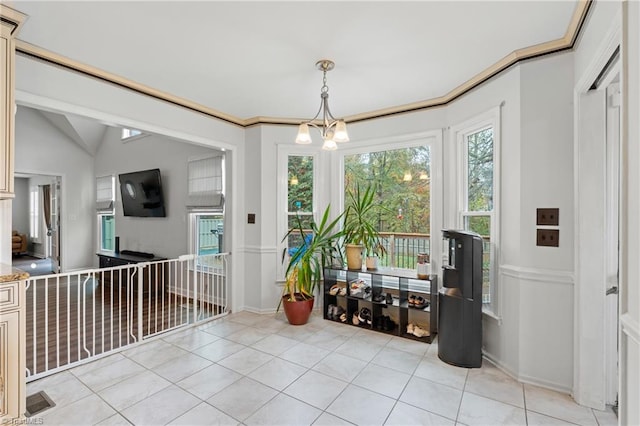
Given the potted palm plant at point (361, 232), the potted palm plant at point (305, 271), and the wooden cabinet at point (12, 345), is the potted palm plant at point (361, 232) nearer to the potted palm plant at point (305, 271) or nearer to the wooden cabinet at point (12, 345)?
the potted palm plant at point (305, 271)

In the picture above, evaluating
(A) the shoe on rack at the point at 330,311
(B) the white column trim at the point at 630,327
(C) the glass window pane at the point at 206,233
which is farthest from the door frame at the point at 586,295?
(C) the glass window pane at the point at 206,233

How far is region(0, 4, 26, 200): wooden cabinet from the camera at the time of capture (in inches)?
73.7

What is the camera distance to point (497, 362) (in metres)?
2.66

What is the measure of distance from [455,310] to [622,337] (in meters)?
1.52

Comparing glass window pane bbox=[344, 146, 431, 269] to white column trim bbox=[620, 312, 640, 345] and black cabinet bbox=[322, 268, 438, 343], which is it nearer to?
black cabinet bbox=[322, 268, 438, 343]

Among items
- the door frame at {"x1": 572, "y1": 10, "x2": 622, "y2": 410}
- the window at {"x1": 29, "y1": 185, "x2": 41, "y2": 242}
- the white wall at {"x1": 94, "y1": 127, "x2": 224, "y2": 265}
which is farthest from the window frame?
the door frame at {"x1": 572, "y1": 10, "x2": 622, "y2": 410}

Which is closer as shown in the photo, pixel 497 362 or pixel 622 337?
Result: pixel 622 337

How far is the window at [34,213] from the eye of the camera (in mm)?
8867

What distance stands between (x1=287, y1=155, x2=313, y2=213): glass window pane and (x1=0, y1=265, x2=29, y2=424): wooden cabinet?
9.26 feet

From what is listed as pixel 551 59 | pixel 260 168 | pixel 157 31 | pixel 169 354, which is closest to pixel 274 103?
pixel 260 168

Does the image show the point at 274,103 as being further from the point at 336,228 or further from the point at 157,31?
the point at 336,228

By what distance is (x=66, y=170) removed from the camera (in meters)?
6.52

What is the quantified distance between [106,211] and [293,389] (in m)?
6.46

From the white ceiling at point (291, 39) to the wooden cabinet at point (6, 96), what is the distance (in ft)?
0.31
